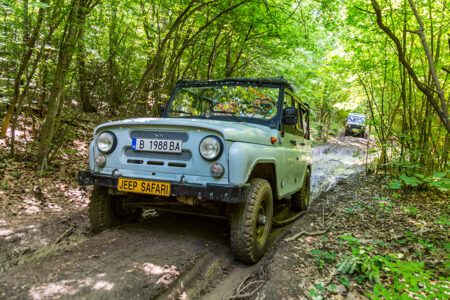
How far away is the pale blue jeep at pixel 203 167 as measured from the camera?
2602 mm

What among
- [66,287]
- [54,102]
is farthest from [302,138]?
[54,102]

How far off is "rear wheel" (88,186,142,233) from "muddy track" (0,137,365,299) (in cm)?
13

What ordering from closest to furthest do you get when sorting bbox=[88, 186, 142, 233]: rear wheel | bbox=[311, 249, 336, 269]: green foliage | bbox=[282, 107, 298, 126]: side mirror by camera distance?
bbox=[311, 249, 336, 269]: green foliage
bbox=[88, 186, 142, 233]: rear wheel
bbox=[282, 107, 298, 126]: side mirror

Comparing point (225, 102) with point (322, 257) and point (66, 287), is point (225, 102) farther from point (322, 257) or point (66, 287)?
point (66, 287)

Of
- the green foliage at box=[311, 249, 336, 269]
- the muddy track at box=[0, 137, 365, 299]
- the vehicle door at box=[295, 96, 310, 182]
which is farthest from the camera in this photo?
the vehicle door at box=[295, 96, 310, 182]

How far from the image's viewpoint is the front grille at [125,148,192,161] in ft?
9.09

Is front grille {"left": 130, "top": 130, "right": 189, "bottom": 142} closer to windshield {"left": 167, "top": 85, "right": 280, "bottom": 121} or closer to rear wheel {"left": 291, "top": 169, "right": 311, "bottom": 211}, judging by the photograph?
windshield {"left": 167, "top": 85, "right": 280, "bottom": 121}

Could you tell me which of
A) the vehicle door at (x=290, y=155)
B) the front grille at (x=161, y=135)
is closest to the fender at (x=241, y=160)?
the front grille at (x=161, y=135)

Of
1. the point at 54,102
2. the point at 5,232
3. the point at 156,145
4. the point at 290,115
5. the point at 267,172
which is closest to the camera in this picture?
the point at 156,145

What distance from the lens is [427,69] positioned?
6.04m

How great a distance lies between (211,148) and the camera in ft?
8.65

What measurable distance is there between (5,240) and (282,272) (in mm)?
2796

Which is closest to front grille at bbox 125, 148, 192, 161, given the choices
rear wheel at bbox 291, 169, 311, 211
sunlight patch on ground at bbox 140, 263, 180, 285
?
sunlight patch on ground at bbox 140, 263, 180, 285

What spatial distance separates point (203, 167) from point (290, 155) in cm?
181
